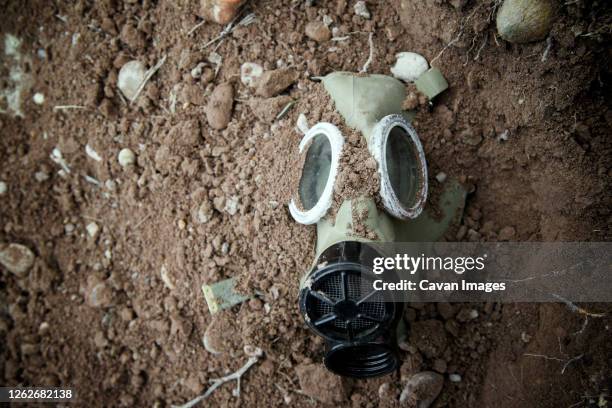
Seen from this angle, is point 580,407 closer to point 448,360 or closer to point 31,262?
point 448,360

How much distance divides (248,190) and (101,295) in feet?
3.44

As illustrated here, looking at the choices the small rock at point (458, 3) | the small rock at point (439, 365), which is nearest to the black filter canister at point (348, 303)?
the small rock at point (439, 365)

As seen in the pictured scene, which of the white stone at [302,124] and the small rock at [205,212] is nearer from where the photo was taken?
the white stone at [302,124]

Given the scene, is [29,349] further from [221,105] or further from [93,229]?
[221,105]

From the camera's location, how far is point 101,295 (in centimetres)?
280

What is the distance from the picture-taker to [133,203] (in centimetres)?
281

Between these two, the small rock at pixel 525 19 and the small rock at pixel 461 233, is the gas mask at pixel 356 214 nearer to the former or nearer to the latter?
the small rock at pixel 461 233

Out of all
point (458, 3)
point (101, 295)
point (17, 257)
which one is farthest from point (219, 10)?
point (17, 257)

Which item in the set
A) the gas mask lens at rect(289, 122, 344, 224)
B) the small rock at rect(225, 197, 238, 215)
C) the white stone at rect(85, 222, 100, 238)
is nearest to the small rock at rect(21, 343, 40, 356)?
the white stone at rect(85, 222, 100, 238)

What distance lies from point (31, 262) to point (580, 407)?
298cm

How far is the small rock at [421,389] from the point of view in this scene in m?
2.43

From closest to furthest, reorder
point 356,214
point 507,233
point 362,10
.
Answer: point 356,214
point 507,233
point 362,10

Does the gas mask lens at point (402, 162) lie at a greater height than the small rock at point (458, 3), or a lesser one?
lesser

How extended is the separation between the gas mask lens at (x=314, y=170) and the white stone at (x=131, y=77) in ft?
3.69
